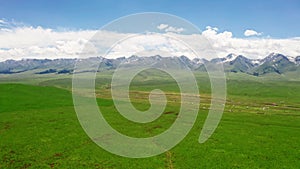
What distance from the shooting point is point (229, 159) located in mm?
43156

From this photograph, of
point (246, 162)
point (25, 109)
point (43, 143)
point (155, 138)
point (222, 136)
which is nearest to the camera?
point (246, 162)

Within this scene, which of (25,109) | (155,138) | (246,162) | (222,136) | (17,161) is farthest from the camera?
(25,109)

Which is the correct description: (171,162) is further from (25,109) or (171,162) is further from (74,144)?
(25,109)

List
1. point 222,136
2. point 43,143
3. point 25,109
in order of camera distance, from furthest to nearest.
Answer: point 25,109, point 222,136, point 43,143

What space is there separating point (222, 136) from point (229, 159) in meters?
16.6

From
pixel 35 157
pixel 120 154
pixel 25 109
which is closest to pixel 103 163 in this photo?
pixel 120 154

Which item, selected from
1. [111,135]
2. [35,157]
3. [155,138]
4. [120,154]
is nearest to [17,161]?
[35,157]

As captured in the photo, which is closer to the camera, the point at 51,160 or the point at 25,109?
the point at 51,160

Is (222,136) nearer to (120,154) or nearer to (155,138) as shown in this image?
(155,138)

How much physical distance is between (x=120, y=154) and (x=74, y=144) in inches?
398

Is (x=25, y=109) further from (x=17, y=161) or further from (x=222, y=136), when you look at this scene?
(x=222, y=136)

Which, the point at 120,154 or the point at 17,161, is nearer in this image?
the point at 17,161

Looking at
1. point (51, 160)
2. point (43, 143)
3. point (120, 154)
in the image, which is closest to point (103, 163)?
point (120, 154)

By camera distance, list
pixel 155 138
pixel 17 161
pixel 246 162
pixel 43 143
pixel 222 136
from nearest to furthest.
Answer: pixel 17 161
pixel 246 162
pixel 43 143
pixel 155 138
pixel 222 136
